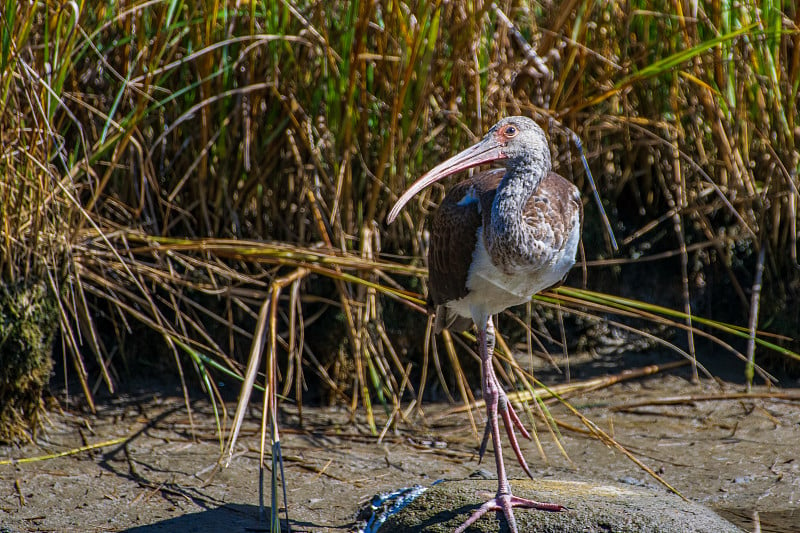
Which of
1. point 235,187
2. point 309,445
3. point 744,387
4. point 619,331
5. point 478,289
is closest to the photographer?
point 478,289

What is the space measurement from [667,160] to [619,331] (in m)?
1.13

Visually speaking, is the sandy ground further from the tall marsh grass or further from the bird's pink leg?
the bird's pink leg

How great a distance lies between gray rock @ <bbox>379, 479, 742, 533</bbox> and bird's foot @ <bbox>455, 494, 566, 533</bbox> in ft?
0.07

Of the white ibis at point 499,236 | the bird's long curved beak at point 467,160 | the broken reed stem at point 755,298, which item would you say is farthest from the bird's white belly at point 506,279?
the broken reed stem at point 755,298

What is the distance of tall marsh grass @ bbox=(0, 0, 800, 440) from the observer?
14.3 feet

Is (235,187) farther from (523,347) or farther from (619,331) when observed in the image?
(619,331)

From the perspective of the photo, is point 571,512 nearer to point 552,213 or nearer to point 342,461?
point 552,213

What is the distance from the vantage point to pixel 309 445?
4.51m

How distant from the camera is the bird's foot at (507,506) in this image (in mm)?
3482

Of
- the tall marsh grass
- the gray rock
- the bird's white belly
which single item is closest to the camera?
the gray rock

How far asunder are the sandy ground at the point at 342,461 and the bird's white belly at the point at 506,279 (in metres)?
0.84

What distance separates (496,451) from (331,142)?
1812 millimetres

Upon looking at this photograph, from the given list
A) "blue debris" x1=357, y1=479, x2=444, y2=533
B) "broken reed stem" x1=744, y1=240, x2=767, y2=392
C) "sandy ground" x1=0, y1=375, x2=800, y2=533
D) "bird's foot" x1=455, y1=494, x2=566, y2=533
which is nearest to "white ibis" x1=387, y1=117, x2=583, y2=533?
"bird's foot" x1=455, y1=494, x2=566, y2=533

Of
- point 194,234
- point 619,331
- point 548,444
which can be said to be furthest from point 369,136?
point 619,331
